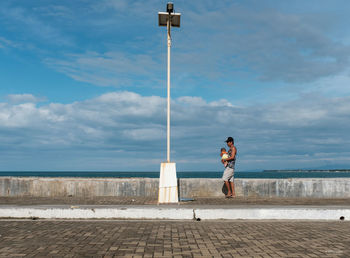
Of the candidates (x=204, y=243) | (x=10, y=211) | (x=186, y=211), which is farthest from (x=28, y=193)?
(x=204, y=243)

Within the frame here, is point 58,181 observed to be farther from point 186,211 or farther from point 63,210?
point 186,211

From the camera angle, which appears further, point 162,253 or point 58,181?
point 58,181

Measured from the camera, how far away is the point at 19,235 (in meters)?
6.50

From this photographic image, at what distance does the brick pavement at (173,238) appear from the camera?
17.2 feet

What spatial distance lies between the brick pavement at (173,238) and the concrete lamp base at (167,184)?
258 cm

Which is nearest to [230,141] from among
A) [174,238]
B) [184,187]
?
[184,187]

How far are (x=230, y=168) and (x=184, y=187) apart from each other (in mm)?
2006

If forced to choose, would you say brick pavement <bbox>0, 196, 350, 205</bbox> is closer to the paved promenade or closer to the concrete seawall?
the concrete seawall

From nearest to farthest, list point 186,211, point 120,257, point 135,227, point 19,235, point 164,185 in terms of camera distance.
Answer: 1. point 120,257
2. point 19,235
3. point 135,227
4. point 186,211
5. point 164,185

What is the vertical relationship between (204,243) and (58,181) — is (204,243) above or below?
below

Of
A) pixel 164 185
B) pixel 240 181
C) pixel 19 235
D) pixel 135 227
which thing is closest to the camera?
pixel 19 235

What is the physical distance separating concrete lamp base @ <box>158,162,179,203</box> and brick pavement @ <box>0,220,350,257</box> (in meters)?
2.58

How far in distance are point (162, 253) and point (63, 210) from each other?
4296mm

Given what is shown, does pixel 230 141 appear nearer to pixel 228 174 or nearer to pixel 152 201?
pixel 228 174
